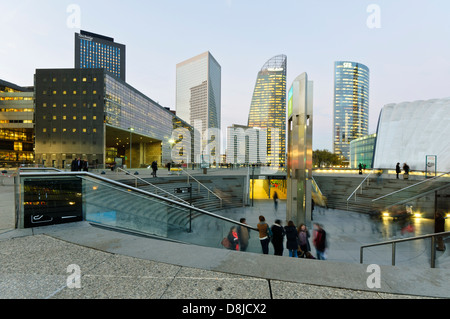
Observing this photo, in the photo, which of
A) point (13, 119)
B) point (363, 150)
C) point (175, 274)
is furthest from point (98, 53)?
point (175, 274)

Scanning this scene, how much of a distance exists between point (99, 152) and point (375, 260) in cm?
5709

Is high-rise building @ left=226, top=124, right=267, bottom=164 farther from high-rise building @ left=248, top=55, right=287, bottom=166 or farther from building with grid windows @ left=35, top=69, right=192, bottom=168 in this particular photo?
building with grid windows @ left=35, top=69, right=192, bottom=168

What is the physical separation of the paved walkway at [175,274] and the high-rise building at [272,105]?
16991cm

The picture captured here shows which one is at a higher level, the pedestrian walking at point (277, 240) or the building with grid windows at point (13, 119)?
the building with grid windows at point (13, 119)

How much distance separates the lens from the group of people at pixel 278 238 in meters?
7.16

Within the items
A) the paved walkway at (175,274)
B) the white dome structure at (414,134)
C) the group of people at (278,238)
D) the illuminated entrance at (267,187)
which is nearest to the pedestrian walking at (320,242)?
the group of people at (278,238)

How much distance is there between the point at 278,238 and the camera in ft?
23.4

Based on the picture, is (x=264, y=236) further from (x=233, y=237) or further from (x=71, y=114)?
(x=71, y=114)

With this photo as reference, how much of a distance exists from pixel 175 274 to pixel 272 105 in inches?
7338

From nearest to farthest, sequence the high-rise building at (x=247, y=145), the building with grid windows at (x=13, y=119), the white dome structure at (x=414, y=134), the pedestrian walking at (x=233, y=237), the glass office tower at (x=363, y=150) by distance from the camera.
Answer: the pedestrian walking at (x=233, y=237) < the white dome structure at (x=414, y=134) < the building with grid windows at (x=13, y=119) < the glass office tower at (x=363, y=150) < the high-rise building at (x=247, y=145)

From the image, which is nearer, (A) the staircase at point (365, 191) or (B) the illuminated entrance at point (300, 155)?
(B) the illuminated entrance at point (300, 155)

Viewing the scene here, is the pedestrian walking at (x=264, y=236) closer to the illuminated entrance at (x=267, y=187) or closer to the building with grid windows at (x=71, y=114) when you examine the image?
the illuminated entrance at (x=267, y=187)
